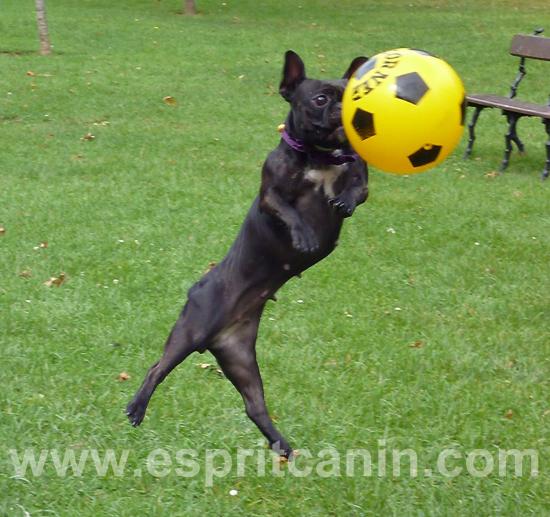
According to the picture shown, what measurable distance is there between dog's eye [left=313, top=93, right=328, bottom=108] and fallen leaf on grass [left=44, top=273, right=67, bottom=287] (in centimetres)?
460

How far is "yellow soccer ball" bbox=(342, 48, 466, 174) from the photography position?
2.86m

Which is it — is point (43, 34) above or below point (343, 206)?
below

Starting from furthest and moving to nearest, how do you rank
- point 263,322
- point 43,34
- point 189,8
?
point 189,8 → point 43,34 → point 263,322

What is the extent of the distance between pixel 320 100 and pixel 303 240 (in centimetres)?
49

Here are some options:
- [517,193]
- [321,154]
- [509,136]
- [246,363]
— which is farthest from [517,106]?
[321,154]

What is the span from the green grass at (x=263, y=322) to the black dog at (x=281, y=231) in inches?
51.1

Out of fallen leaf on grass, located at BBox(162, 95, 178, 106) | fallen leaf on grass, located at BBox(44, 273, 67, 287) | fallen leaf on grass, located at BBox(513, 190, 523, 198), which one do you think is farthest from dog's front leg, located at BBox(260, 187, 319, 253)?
fallen leaf on grass, located at BBox(162, 95, 178, 106)

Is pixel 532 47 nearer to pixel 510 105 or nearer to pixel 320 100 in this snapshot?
pixel 510 105

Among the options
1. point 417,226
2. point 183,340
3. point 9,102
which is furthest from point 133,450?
point 9,102

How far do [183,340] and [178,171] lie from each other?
279 inches

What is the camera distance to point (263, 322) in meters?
6.60

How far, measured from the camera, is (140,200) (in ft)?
30.0

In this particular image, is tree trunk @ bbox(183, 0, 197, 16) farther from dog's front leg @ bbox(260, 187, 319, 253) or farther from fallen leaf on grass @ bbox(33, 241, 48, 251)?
dog's front leg @ bbox(260, 187, 319, 253)

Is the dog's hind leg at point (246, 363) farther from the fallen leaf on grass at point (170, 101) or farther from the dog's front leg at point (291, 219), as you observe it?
the fallen leaf on grass at point (170, 101)
